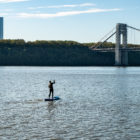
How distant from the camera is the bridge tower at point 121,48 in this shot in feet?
505

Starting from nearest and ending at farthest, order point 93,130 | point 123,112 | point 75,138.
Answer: point 75,138 → point 93,130 → point 123,112

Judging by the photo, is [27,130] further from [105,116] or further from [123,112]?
[123,112]

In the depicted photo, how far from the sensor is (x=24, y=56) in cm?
19812

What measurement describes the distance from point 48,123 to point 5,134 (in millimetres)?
3440

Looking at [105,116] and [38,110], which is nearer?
[105,116]

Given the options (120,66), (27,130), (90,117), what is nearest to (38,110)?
(90,117)

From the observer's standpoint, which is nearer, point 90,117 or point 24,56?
point 90,117

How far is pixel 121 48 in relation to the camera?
514ft

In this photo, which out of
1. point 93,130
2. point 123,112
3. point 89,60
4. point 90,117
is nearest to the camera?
point 93,130

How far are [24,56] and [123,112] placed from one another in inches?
6829

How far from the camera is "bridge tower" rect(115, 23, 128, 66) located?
505ft

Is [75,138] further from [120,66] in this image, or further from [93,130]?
[120,66]

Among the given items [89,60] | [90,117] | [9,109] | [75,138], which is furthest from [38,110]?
[89,60]

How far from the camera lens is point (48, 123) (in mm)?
22406
